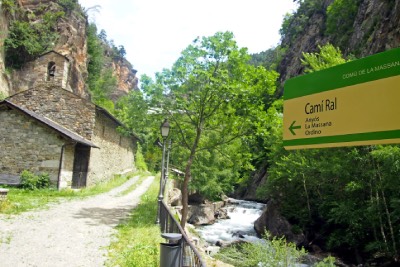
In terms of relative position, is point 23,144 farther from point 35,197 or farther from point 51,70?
point 51,70

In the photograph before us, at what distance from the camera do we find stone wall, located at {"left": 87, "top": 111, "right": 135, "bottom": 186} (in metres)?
21.3

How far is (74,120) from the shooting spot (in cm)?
2070

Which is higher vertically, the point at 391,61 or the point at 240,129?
the point at 240,129

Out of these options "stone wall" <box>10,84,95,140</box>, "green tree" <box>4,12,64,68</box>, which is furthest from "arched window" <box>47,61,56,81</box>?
"green tree" <box>4,12,64,68</box>

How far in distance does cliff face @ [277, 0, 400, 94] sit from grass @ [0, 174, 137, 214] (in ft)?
Result: 69.5

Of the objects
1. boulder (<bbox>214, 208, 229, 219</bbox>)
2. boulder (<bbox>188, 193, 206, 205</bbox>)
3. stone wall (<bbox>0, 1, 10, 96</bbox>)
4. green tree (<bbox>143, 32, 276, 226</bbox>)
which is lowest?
boulder (<bbox>214, 208, 229, 219</bbox>)

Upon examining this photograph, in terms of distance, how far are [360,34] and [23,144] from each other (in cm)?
3288

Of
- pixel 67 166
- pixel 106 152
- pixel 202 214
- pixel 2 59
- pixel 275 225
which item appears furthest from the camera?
pixel 2 59

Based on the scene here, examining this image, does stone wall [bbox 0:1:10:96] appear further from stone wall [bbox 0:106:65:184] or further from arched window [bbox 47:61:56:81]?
stone wall [bbox 0:106:65:184]

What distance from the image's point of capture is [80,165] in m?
19.8

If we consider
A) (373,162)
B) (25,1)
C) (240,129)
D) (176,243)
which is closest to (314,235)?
(373,162)

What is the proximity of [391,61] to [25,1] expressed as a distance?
50.6 meters

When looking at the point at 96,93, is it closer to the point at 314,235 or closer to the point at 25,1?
the point at 25,1

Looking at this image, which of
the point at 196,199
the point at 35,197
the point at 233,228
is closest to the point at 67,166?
the point at 35,197
